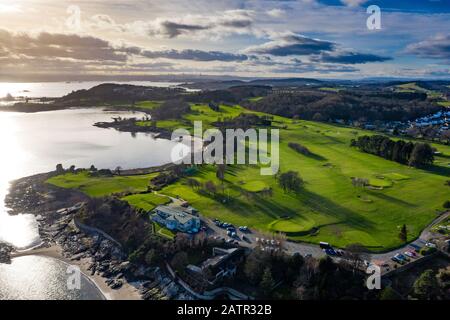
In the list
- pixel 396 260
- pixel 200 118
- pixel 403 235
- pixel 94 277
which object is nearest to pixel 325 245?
pixel 396 260

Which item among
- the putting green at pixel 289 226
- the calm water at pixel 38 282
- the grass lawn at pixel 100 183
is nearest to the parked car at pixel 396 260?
the putting green at pixel 289 226

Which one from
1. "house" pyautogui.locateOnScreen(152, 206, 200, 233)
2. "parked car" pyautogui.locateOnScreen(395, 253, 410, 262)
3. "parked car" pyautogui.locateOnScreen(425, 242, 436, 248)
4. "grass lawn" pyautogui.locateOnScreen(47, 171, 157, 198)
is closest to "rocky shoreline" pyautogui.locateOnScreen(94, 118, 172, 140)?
"grass lawn" pyautogui.locateOnScreen(47, 171, 157, 198)

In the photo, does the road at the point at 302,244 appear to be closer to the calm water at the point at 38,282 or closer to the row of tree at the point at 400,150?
the calm water at the point at 38,282

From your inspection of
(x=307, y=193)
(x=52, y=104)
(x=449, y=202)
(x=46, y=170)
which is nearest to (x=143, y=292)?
(x=307, y=193)

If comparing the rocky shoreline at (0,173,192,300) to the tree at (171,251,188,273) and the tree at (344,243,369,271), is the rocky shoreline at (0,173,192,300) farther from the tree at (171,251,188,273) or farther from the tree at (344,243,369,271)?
the tree at (344,243,369,271)

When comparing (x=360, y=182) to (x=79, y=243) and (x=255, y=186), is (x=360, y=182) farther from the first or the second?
(x=79, y=243)

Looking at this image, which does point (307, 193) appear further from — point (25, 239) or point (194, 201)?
point (25, 239)
